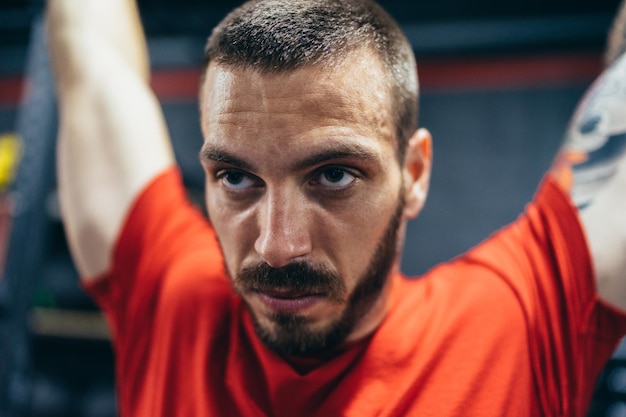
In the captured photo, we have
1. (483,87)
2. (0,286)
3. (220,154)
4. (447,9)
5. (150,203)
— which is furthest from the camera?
(483,87)

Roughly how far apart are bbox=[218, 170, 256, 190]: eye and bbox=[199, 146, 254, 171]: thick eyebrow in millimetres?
25

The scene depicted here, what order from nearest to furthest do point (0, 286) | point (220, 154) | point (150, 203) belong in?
point (220, 154) → point (150, 203) → point (0, 286)

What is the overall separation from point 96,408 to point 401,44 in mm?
1439

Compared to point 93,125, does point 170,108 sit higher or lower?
lower

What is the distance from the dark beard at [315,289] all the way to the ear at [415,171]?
0.04 meters

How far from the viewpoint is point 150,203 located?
0.83 metres

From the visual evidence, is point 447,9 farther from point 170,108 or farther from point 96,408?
point 96,408

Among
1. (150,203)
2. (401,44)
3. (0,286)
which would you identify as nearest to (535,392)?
(401,44)

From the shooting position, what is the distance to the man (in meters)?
0.58

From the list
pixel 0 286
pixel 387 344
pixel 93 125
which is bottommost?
pixel 0 286

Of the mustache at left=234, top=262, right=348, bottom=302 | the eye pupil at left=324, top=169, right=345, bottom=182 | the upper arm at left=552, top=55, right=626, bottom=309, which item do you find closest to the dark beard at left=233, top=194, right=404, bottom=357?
the mustache at left=234, top=262, right=348, bottom=302

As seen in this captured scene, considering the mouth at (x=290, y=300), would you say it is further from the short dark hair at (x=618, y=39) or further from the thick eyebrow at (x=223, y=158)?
the short dark hair at (x=618, y=39)

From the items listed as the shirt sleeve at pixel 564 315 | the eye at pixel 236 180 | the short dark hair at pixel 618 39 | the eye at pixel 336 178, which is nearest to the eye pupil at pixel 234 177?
the eye at pixel 236 180

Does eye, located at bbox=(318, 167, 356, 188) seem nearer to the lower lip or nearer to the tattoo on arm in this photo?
the lower lip
